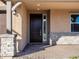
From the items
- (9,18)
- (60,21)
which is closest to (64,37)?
(60,21)

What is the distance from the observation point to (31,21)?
1870 centimetres

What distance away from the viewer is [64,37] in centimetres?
1739

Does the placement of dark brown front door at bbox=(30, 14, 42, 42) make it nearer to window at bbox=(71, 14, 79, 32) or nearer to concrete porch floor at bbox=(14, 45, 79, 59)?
window at bbox=(71, 14, 79, 32)

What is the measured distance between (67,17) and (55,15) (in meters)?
1.10

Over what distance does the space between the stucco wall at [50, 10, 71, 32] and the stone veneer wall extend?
37 centimetres

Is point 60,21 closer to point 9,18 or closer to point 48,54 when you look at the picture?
point 48,54

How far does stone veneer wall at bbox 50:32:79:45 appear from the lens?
1728 cm

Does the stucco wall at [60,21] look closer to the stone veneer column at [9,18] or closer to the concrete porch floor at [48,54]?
the concrete porch floor at [48,54]

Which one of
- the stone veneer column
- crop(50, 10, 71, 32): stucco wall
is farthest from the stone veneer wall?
the stone veneer column

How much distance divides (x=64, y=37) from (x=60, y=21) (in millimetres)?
1481

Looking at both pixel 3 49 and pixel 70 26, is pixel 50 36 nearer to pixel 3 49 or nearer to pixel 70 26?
pixel 70 26

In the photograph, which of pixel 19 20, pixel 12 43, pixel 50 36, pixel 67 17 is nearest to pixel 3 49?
pixel 12 43

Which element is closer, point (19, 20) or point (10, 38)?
point (10, 38)

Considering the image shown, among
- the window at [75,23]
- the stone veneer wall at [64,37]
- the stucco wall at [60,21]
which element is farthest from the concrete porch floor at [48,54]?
the window at [75,23]
